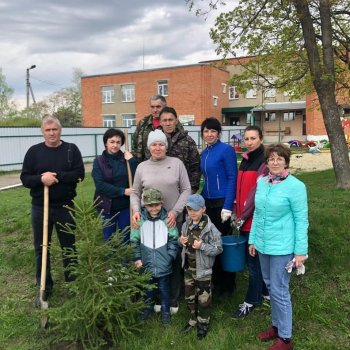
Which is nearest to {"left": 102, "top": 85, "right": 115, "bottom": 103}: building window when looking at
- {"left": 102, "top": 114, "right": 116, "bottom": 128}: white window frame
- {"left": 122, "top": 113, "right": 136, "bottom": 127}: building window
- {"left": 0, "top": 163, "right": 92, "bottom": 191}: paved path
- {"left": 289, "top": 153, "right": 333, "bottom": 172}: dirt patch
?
{"left": 102, "top": 114, "right": 116, "bottom": 128}: white window frame

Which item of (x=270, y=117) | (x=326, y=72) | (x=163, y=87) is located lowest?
(x=326, y=72)

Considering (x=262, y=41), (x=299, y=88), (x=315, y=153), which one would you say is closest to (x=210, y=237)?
(x=262, y=41)

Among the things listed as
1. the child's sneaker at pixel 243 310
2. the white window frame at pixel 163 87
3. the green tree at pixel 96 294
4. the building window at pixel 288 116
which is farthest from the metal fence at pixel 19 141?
the building window at pixel 288 116

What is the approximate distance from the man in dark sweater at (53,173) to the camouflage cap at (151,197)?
972 millimetres

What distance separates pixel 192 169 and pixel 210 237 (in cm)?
94

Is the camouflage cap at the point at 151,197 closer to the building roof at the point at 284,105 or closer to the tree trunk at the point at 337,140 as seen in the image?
the tree trunk at the point at 337,140

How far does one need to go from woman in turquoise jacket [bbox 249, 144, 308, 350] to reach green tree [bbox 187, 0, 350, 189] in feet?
20.8

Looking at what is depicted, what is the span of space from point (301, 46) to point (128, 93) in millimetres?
38358

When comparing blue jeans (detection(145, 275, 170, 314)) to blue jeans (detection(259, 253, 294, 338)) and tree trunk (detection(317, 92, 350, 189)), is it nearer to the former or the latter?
blue jeans (detection(259, 253, 294, 338))

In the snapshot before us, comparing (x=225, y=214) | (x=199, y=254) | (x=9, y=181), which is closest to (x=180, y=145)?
(x=225, y=214)

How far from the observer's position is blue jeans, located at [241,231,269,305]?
12.9ft

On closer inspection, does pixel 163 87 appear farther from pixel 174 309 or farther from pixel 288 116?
pixel 174 309

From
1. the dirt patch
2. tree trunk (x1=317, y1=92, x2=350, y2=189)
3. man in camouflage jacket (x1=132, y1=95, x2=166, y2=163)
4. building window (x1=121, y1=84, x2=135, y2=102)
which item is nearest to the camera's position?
man in camouflage jacket (x1=132, y1=95, x2=166, y2=163)

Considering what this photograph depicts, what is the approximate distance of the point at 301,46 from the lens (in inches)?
420
